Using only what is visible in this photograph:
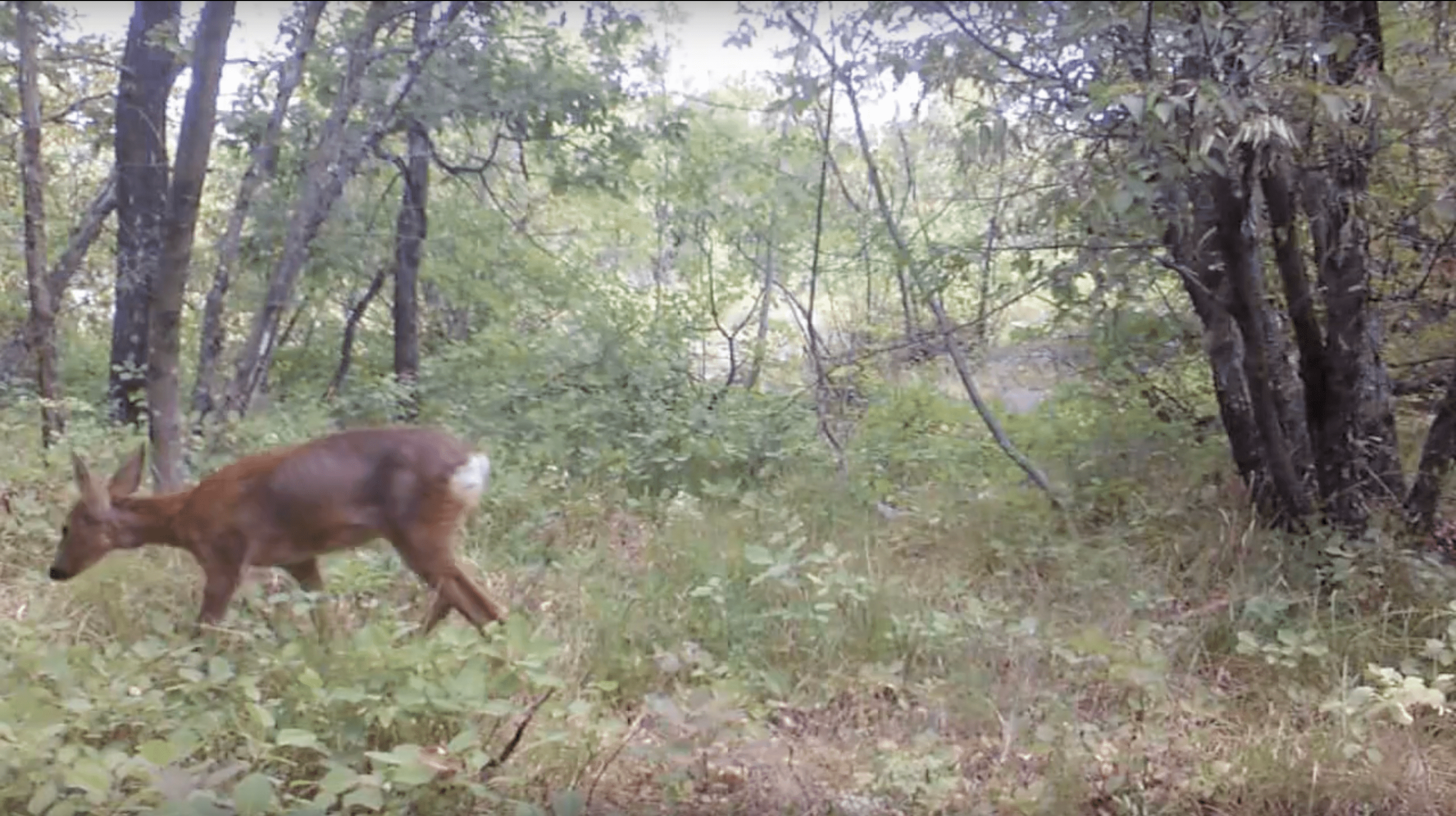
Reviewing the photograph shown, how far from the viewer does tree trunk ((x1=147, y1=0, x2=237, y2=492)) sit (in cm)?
373

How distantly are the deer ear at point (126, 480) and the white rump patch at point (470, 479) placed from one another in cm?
85

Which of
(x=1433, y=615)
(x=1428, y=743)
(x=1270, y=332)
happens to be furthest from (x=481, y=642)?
(x=1270, y=332)

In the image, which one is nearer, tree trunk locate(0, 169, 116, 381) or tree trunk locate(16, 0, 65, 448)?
tree trunk locate(16, 0, 65, 448)

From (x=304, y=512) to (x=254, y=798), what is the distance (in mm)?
1467

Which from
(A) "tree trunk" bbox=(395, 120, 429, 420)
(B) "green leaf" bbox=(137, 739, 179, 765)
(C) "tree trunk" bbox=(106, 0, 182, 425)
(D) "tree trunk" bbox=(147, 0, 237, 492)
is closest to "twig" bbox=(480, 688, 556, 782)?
(B) "green leaf" bbox=(137, 739, 179, 765)

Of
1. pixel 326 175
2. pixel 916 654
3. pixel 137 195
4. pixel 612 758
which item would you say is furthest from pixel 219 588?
pixel 137 195

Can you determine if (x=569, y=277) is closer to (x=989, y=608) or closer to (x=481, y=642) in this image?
(x=989, y=608)

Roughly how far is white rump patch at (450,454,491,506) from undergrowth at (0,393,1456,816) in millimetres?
372

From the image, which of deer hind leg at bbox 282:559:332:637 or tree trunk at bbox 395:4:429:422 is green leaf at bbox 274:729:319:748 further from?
tree trunk at bbox 395:4:429:422

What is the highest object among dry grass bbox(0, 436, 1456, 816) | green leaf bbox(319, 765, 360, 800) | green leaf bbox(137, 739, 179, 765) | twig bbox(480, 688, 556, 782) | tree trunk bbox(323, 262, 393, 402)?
tree trunk bbox(323, 262, 393, 402)

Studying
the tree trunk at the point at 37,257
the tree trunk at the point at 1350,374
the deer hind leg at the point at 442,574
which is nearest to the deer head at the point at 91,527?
the deer hind leg at the point at 442,574

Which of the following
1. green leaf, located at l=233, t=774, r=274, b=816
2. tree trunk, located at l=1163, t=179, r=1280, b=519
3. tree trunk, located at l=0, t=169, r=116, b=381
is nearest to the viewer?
green leaf, located at l=233, t=774, r=274, b=816

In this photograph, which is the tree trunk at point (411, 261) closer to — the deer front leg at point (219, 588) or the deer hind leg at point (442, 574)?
the deer hind leg at point (442, 574)

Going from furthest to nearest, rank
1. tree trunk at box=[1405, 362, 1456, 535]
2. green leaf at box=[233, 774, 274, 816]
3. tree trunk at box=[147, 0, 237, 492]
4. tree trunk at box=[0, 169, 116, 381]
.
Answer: tree trunk at box=[0, 169, 116, 381] → tree trunk at box=[1405, 362, 1456, 535] → tree trunk at box=[147, 0, 237, 492] → green leaf at box=[233, 774, 274, 816]
